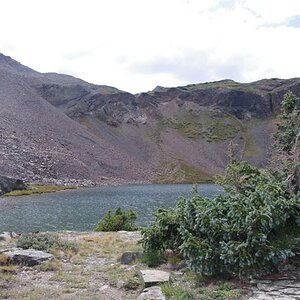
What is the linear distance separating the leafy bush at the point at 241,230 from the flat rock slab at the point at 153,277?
84 centimetres

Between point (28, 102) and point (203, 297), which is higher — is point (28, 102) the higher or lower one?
the higher one

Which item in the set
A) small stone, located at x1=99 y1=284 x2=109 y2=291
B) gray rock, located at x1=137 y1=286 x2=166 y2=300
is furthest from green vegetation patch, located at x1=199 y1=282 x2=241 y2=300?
small stone, located at x1=99 y1=284 x2=109 y2=291

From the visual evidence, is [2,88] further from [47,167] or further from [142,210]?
[142,210]

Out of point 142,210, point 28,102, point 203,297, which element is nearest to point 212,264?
point 203,297

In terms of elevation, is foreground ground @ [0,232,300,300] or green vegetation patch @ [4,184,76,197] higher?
foreground ground @ [0,232,300,300]

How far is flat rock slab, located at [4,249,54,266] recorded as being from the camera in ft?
47.5

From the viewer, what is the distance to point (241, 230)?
37.6 ft

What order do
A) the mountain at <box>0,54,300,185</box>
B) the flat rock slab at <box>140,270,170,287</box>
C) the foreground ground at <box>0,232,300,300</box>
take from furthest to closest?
the mountain at <box>0,54,300,185</box> → the flat rock slab at <box>140,270,170,287</box> → the foreground ground at <box>0,232,300,300</box>

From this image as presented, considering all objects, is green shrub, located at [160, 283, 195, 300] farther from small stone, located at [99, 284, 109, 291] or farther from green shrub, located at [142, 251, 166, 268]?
green shrub, located at [142, 251, 166, 268]

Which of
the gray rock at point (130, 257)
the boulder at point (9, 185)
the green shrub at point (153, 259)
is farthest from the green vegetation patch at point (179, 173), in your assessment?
the green shrub at point (153, 259)

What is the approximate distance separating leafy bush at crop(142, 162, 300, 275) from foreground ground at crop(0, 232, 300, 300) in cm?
52

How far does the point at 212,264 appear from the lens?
37.0 feet

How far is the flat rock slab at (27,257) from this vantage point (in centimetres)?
1447

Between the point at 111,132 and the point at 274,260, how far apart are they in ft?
575
